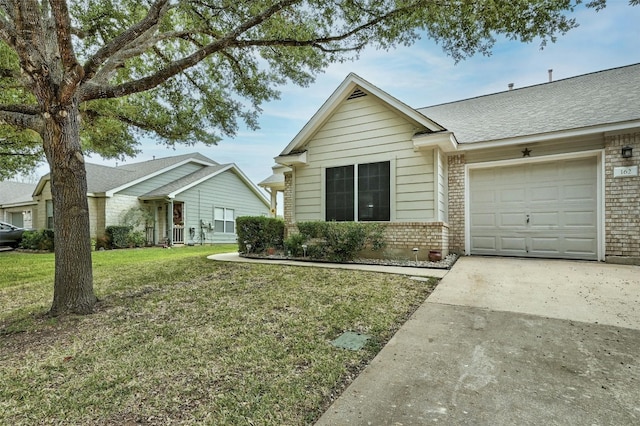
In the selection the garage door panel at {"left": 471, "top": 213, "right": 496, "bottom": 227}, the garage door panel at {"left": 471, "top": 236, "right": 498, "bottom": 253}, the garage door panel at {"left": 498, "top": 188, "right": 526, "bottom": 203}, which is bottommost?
the garage door panel at {"left": 471, "top": 236, "right": 498, "bottom": 253}

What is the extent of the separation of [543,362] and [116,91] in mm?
6118

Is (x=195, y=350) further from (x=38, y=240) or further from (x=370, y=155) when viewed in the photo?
(x=38, y=240)

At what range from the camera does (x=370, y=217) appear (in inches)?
322

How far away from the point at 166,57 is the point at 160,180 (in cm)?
1169

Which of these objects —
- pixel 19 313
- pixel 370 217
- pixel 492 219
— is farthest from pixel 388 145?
pixel 19 313

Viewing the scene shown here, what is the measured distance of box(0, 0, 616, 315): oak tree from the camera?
4066 mm

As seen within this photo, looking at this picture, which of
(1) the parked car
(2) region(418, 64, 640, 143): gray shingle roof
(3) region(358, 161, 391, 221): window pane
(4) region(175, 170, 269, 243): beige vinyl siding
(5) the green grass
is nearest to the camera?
(5) the green grass

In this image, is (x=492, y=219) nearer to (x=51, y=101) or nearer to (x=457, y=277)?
(x=457, y=277)

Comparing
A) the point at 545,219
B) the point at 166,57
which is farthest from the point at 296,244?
the point at 545,219

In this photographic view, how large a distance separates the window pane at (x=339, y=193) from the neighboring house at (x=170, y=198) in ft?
35.2

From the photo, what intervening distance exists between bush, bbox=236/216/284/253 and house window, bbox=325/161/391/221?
2.01m

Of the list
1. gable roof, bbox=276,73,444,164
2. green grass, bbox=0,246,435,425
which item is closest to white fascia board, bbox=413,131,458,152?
gable roof, bbox=276,73,444,164

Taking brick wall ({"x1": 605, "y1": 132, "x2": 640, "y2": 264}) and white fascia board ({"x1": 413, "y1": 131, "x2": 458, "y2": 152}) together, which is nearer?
brick wall ({"x1": 605, "y1": 132, "x2": 640, "y2": 264})

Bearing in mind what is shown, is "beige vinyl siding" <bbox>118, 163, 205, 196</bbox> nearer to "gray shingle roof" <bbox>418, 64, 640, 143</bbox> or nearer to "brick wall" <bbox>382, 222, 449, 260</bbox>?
"brick wall" <bbox>382, 222, 449, 260</bbox>
